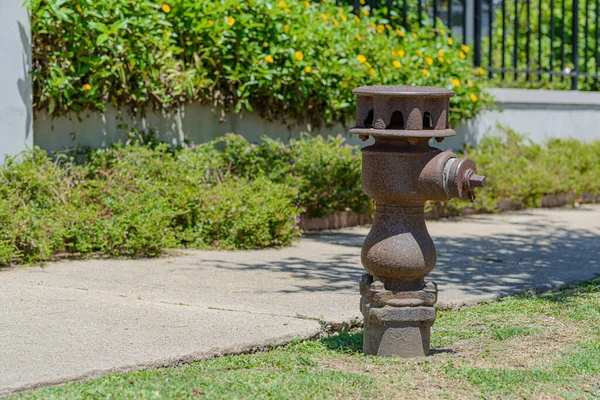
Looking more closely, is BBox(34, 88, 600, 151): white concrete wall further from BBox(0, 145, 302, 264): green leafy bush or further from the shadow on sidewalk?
the shadow on sidewalk

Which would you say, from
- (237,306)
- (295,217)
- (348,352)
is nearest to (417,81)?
(295,217)

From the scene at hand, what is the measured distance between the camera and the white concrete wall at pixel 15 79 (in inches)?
263

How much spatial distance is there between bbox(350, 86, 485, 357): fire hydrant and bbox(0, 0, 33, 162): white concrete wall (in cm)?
361

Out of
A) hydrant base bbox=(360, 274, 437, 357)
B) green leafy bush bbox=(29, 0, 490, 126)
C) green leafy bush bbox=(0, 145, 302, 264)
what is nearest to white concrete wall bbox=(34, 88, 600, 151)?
green leafy bush bbox=(29, 0, 490, 126)

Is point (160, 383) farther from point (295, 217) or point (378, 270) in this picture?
point (295, 217)

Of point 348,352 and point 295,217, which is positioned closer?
point 348,352

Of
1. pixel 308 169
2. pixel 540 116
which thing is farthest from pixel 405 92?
pixel 540 116

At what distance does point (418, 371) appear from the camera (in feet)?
12.2

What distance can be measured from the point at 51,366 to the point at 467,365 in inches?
66.0

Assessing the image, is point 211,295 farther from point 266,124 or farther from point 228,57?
point 266,124

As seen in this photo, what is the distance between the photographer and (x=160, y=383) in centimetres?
339

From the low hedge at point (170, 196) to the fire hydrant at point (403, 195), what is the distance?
2.67 metres

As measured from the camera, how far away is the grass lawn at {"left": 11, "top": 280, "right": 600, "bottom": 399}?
335cm

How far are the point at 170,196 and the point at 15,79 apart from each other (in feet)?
4.69
